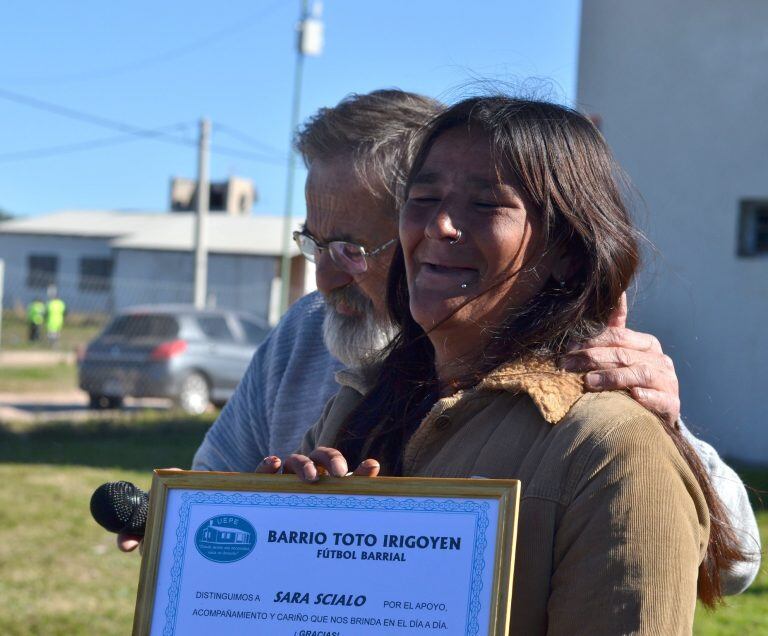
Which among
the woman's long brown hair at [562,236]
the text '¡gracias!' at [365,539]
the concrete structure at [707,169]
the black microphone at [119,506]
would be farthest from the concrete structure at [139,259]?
the text '¡gracias!' at [365,539]

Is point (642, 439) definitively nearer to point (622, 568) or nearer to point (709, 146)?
point (622, 568)

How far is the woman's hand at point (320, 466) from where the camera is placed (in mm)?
1762

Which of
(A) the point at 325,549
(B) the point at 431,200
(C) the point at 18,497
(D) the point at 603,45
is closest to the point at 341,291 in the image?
(B) the point at 431,200

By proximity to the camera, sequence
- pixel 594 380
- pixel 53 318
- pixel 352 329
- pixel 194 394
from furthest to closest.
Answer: pixel 53 318 → pixel 194 394 → pixel 352 329 → pixel 594 380

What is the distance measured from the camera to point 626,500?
1.57 metres

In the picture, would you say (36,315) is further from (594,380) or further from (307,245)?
(594,380)

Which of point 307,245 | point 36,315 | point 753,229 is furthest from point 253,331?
point 307,245

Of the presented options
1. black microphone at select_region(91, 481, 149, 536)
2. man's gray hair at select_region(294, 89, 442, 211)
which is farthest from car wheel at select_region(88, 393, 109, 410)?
black microphone at select_region(91, 481, 149, 536)

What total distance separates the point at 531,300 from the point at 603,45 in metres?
10.7

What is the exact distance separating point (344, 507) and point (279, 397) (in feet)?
4.37

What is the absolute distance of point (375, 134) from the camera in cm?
305

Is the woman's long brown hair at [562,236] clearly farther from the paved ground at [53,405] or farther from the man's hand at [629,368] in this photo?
the paved ground at [53,405]

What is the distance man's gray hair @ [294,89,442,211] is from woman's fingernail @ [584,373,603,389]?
1.24 meters

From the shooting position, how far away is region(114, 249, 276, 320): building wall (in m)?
30.1
